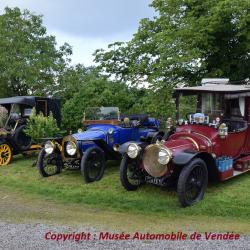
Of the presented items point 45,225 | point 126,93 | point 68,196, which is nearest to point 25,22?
point 126,93

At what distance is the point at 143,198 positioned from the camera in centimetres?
739

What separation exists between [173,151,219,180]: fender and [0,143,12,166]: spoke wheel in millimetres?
6140

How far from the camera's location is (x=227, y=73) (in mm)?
16734

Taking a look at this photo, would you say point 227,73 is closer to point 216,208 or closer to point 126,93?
→ point 126,93

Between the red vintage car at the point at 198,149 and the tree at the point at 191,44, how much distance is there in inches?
248

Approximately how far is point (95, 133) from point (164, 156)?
3043 millimetres

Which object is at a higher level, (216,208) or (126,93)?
(126,93)

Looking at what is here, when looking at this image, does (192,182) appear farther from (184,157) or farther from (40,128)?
(40,128)

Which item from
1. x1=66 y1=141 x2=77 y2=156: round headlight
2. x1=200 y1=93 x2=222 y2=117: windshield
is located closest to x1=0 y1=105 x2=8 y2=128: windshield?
x1=66 y1=141 x2=77 y2=156: round headlight

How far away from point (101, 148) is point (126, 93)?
647 centimetres

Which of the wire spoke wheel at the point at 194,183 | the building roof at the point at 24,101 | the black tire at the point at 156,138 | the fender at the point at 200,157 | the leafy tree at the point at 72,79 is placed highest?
the leafy tree at the point at 72,79

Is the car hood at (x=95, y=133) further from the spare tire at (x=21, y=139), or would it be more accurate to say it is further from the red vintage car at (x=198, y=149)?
the spare tire at (x=21, y=139)

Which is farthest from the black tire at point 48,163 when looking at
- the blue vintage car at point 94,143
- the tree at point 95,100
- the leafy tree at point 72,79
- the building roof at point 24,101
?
the leafy tree at point 72,79

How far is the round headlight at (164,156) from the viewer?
678 centimetres
